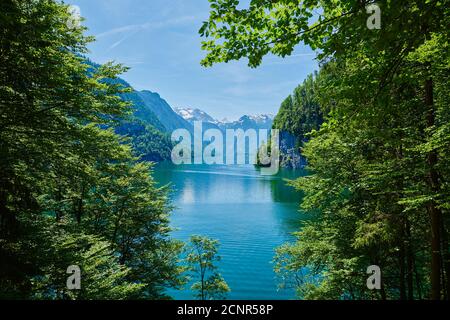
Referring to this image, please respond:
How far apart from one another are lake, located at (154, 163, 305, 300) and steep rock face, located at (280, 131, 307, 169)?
2804 inches

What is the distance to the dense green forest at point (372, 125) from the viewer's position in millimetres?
4355

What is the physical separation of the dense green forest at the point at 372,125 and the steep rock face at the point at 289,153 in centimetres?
13519

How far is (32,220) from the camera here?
1066 centimetres

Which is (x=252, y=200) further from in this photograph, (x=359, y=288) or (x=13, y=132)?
(x=13, y=132)

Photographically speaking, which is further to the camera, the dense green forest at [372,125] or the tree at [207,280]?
the tree at [207,280]

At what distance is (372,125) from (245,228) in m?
39.8

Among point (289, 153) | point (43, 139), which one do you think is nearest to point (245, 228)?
point (43, 139)

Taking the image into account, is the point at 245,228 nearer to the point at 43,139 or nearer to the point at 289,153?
the point at 43,139

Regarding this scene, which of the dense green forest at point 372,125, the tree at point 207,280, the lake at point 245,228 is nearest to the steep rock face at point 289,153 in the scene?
the lake at point 245,228

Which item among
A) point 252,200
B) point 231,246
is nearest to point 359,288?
point 231,246

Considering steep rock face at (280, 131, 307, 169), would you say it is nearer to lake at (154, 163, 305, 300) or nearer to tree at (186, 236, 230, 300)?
lake at (154, 163, 305, 300)

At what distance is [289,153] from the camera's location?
16175cm

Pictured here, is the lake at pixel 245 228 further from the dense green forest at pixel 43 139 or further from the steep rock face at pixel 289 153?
the steep rock face at pixel 289 153

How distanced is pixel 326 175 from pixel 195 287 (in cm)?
1371
